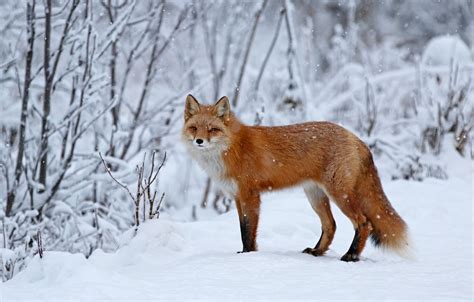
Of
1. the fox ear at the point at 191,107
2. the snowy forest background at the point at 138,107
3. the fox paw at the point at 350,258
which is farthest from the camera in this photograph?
the snowy forest background at the point at 138,107

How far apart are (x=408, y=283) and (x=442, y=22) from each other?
2035cm

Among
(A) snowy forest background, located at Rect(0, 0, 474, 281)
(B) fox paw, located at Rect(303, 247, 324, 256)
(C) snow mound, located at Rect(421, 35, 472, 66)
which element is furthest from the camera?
(C) snow mound, located at Rect(421, 35, 472, 66)

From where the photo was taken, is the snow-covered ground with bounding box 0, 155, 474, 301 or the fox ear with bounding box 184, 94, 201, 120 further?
the fox ear with bounding box 184, 94, 201, 120

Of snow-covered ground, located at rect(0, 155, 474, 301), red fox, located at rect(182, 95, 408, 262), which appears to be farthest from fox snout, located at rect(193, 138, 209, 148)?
snow-covered ground, located at rect(0, 155, 474, 301)

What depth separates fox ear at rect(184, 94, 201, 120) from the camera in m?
5.20

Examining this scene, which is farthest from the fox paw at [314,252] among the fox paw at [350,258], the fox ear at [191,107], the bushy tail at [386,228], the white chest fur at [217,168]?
the fox ear at [191,107]

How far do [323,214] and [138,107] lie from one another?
3467 millimetres

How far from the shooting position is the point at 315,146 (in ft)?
16.8

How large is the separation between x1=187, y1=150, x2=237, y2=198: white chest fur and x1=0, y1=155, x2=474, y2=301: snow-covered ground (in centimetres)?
56

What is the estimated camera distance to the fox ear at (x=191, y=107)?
5.20 m

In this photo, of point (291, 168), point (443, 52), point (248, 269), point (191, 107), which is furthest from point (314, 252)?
point (443, 52)

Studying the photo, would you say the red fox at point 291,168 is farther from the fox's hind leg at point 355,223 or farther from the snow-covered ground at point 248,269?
the snow-covered ground at point 248,269

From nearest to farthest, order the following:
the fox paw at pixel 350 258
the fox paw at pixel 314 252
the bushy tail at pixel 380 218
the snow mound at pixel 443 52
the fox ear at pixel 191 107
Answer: the fox paw at pixel 350 258, the bushy tail at pixel 380 218, the fox paw at pixel 314 252, the fox ear at pixel 191 107, the snow mound at pixel 443 52

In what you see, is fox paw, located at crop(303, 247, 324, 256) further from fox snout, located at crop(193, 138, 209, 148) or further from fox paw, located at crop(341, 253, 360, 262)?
fox snout, located at crop(193, 138, 209, 148)
